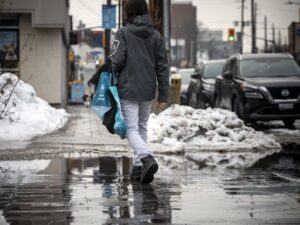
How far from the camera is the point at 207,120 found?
12.3 metres

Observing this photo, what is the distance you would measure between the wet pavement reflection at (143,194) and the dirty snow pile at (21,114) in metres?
2.71

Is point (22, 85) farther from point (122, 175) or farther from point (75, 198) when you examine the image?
point (75, 198)

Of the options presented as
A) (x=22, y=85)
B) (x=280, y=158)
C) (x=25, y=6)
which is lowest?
(x=280, y=158)

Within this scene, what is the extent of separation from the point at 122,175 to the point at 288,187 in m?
1.97

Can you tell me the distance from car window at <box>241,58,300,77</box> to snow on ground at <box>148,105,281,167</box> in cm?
378

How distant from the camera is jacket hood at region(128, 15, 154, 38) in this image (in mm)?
7582

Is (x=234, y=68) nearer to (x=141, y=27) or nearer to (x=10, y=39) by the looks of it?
(x=10, y=39)

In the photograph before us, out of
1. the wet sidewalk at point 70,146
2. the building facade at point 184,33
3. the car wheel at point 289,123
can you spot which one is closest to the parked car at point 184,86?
the car wheel at point 289,123

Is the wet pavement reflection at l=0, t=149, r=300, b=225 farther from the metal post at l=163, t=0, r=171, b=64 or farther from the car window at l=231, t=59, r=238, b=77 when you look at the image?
the car window at l=231, t=59, r=238, b=77

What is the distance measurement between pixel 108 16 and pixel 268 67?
18.7 metres

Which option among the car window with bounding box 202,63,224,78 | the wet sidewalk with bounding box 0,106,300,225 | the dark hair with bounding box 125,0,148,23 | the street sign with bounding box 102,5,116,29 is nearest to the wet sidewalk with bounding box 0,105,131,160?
the wet sidewalk with bounding box 0,106,300,225

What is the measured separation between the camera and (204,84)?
864 inches

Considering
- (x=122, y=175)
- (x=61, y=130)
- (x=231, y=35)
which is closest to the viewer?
(x=122, y=175)

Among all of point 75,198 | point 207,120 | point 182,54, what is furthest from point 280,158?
point 182,54
